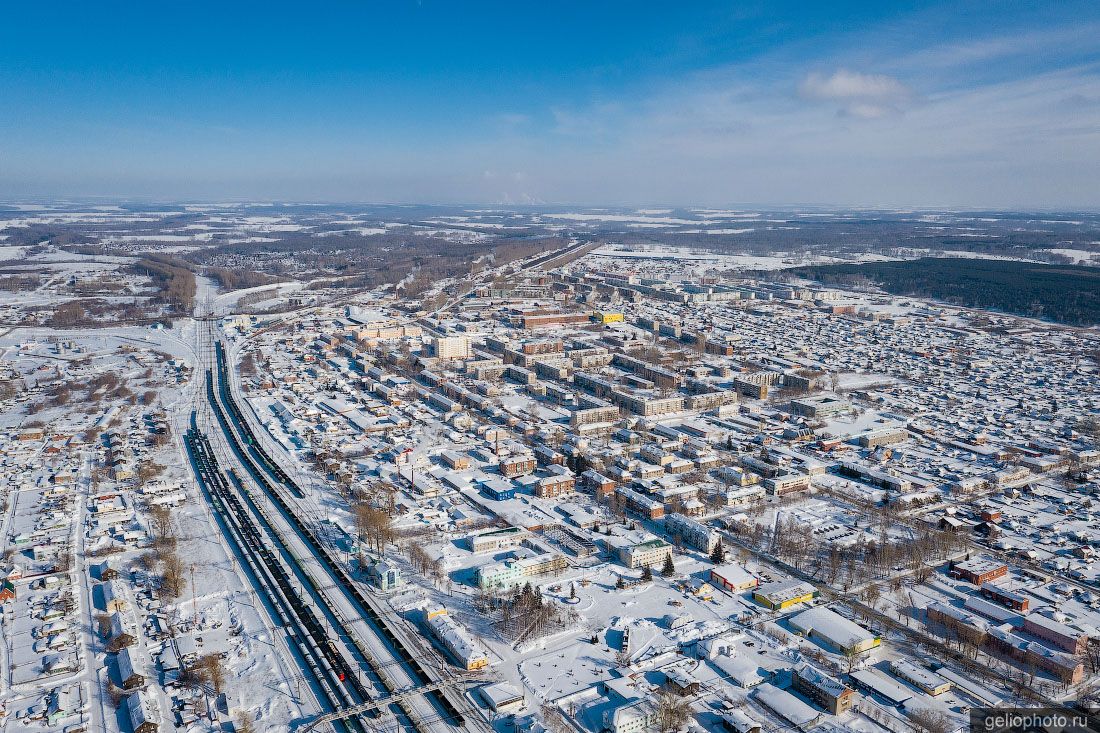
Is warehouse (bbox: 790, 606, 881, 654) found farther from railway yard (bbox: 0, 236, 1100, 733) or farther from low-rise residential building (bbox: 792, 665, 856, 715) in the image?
low-rise residential building (bbox: 792, 665, 856, 715)

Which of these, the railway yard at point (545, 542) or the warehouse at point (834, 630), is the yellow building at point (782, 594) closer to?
the railway yard at point (545, 542)

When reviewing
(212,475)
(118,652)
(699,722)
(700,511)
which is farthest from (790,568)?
(212,475)

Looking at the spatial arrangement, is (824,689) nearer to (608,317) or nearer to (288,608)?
(288,608)

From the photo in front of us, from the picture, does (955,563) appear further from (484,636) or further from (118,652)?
(118,652)

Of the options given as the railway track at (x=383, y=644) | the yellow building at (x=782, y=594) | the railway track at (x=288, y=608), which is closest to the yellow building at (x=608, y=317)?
the railway track at (x=383, y=644)

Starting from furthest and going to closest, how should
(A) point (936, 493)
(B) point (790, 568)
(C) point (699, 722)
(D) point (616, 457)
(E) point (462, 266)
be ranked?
(E) point (462, 266), (D) point (616, 457), (A) point (936, 493), (B) point (790, 568), (C) point (699, 722)

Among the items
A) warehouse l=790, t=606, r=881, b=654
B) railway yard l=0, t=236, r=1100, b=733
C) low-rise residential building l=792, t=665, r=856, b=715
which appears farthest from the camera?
warehouse l=790, t=606, r=881, b=654

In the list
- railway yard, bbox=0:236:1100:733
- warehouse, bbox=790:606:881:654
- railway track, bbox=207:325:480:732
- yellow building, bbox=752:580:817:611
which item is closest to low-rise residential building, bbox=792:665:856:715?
railway yard, bbox=0:236:1100:733

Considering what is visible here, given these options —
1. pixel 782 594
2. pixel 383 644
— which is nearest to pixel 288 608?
pixel 383 644
